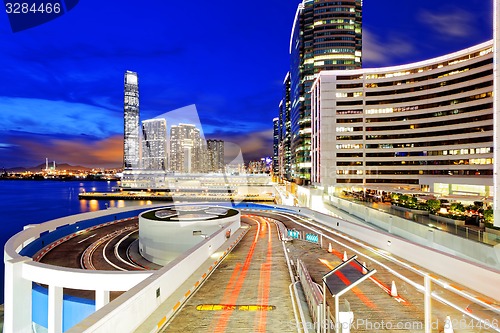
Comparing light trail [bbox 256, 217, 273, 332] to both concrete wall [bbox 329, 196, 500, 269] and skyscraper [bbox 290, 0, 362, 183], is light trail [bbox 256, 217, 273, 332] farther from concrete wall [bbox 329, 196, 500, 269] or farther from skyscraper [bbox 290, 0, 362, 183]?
skyscraper [bbox 290, 0, 362, 183]

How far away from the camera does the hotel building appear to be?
8200cm

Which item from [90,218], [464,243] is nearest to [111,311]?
[464,243]

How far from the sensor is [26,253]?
843 inches

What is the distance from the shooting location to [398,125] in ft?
312

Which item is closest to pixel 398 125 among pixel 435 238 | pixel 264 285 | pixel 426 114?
pixel 426 114

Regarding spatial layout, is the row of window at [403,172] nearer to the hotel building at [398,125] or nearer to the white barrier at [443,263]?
the hotel building at [398,125]

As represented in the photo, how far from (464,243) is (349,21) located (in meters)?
115

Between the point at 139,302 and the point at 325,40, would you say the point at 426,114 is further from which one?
the point at 139,302

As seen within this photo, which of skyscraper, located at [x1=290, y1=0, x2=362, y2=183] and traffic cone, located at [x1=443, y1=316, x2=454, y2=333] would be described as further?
skyscraper, located at [x1=290, y1=0, x2=362, y2=183]

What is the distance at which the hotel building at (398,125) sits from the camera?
8200 centimetres

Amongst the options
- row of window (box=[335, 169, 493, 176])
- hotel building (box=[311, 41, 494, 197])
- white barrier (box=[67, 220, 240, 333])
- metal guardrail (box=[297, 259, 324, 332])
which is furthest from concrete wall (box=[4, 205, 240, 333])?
row of window (box=[335, 169, 493, 176])

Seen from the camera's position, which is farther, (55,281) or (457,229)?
(457,229)

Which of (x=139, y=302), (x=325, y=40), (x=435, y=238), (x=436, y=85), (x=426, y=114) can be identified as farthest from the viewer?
(x=325, y=40)

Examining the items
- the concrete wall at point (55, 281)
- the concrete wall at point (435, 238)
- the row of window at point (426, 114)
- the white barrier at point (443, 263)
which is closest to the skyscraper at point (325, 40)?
the row of window at point (426, 114)
